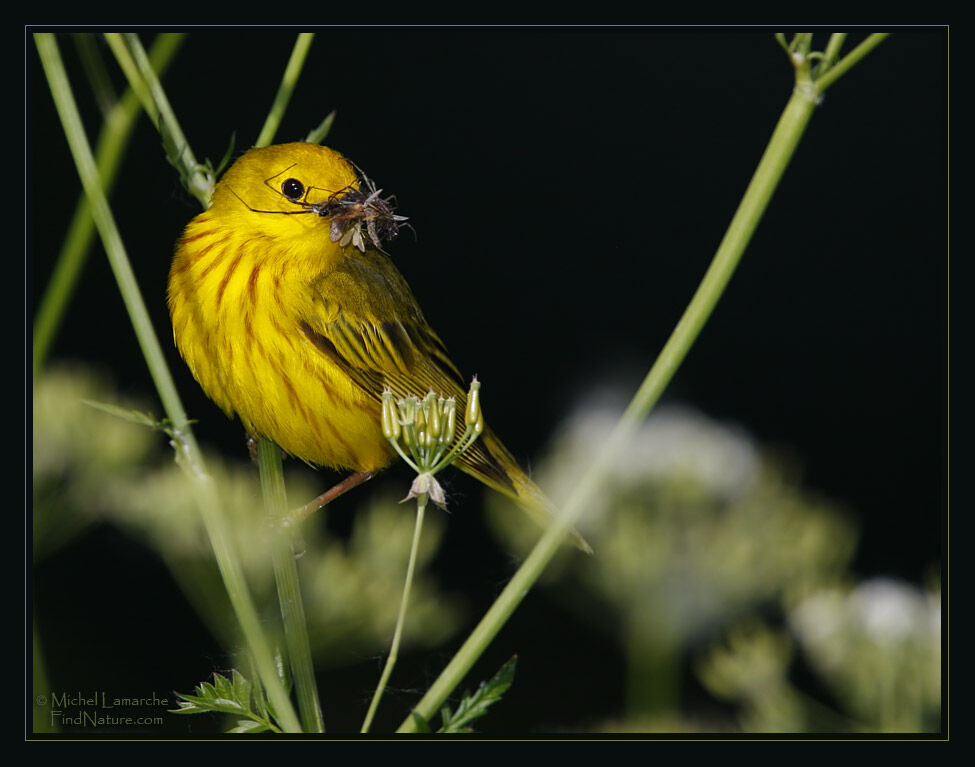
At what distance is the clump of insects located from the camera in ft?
8.09

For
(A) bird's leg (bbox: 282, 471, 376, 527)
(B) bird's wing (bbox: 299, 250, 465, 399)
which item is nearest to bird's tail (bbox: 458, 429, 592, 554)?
(B) bird's wing (bbox: 299, 250, 465, 399)

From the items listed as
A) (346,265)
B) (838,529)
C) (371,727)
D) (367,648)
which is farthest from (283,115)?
(838,529)

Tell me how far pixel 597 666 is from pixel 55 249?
5.02ft

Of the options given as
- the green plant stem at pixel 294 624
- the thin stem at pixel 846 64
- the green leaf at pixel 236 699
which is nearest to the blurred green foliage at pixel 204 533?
the green plant stem at pixel 294 624

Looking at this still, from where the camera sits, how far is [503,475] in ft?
8.54

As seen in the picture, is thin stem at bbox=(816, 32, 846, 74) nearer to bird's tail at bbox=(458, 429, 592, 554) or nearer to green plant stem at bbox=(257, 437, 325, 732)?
bird's tail at bbox=(458, 429, 592, 554)

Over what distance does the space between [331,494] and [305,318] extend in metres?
0.42

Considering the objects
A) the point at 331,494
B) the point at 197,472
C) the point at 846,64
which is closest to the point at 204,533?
the point at 197,472

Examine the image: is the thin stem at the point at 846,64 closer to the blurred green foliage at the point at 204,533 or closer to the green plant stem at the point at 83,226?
the blurred green foliage at the point at 204,533

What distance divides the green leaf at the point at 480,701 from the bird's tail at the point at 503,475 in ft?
1.33

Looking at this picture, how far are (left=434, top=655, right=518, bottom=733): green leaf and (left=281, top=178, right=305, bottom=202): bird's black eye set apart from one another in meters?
1.07

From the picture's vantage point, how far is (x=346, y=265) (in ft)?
8.62

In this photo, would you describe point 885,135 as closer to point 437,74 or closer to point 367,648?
point 437,74

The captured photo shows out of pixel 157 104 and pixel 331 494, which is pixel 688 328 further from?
pixel 157 104
